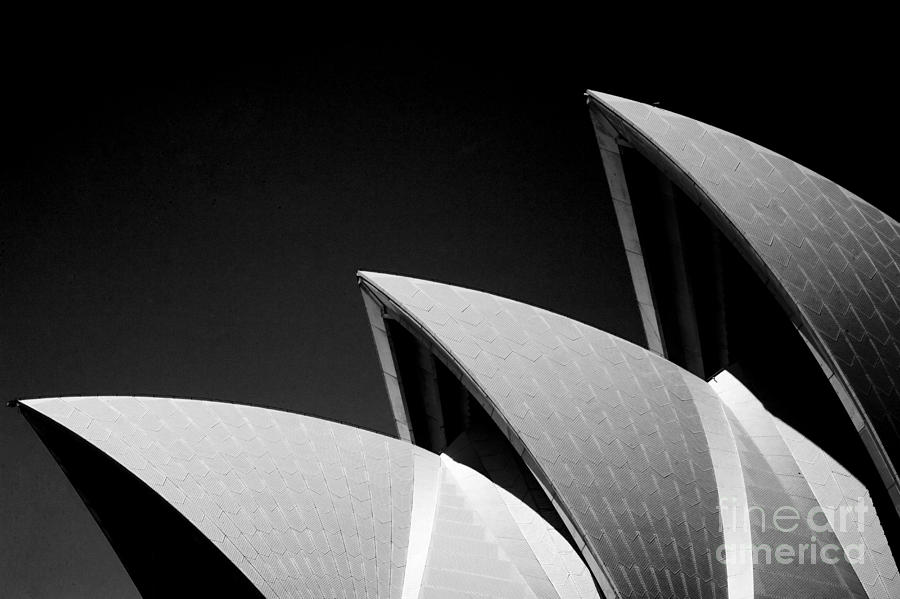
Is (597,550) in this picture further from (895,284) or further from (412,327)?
(895,284)

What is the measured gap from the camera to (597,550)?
1377 cm

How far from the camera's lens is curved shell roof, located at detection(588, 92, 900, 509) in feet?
→ 42.3

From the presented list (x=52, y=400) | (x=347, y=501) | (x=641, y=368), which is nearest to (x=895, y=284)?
Result: (x=641, y=368)

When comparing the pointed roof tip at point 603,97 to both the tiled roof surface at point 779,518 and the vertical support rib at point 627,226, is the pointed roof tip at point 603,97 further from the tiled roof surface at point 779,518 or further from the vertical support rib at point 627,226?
the tiled roof surface at point 779,518

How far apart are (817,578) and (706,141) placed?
757cm

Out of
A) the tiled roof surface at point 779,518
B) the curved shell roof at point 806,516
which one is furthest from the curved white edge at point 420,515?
the tiled roof surface at point 779,518

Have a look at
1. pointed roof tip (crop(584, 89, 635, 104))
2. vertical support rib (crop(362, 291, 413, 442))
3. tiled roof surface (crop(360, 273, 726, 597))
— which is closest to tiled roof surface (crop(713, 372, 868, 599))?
tiled roof surface (crop(360, 273, 726, 597))

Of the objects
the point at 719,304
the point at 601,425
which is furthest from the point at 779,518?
the point at 719,304

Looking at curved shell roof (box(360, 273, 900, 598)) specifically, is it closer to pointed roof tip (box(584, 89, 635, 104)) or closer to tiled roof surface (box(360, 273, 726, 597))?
tiled roof surface (box(360, 273, 726, 597))

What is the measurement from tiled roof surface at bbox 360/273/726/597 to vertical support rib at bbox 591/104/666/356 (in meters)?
1.53

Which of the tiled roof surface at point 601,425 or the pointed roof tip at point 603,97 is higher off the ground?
the pointed roof tip at point 603,97

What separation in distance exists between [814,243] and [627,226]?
4187 mm

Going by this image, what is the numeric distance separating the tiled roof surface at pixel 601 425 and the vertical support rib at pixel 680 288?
3.96 ft

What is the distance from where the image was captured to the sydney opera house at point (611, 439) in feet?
44.7
